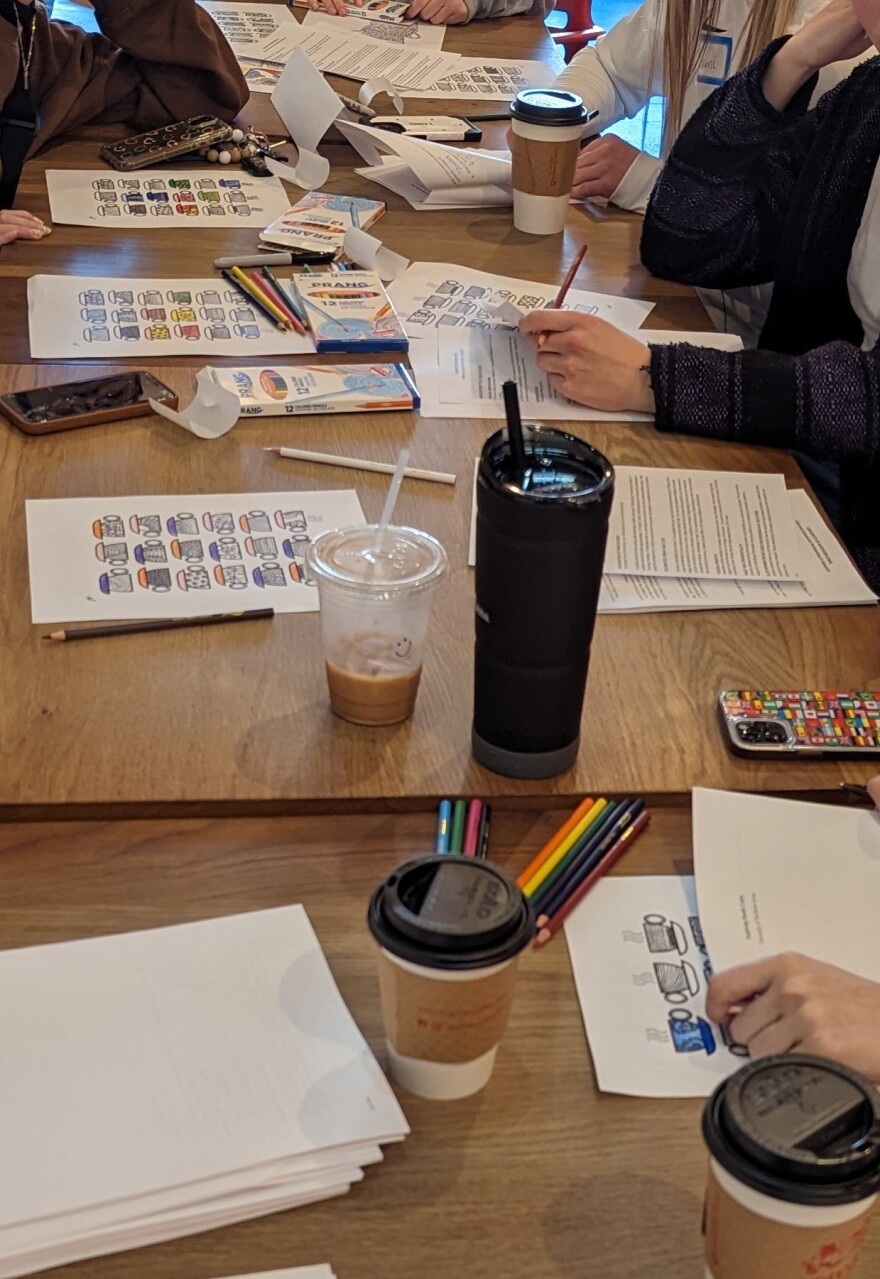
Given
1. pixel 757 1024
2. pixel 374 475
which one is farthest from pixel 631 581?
pixel 757 1024

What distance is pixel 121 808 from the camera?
917mm

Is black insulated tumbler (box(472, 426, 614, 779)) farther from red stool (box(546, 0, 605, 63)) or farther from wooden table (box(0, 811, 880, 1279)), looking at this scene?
red stool (box(546, 0, 605, 63))

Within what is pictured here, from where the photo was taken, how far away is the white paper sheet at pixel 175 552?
1107 millimetres

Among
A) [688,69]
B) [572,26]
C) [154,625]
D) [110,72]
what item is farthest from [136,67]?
[572,26]

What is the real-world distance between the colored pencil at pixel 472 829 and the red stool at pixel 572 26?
8.22 ft

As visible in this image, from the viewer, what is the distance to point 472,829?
917 mm

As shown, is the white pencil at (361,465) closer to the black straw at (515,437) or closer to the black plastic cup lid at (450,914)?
the black straw at (515,437)

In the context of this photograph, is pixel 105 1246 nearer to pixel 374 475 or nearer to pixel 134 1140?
pixel 134 1140

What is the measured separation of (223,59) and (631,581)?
1.28m

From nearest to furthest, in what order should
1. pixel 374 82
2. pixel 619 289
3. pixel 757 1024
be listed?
pixel 757 1024, pixel 619 289, pixel 374 82

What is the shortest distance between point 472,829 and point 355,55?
6.44 ft

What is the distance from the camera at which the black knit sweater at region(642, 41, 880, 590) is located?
141 cm

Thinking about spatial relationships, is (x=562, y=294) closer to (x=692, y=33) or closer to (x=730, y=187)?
(x=730, y=187)

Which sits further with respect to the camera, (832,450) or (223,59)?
(223,59)
